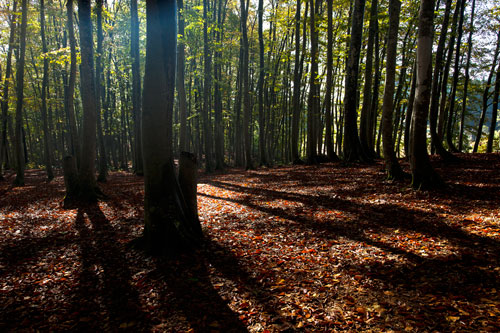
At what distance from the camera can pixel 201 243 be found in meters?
4.92

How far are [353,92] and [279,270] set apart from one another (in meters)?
10.3

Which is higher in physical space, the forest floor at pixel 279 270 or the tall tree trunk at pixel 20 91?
the tall tree trunk at pixel 20 91

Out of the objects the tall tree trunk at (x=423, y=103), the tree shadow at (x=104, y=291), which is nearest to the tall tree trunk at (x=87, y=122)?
the tree shadow at (x=104, y=291)

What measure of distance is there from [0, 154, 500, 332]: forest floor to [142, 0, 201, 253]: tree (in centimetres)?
44

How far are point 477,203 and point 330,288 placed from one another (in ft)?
16.1

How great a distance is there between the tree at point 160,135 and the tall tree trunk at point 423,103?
6358 mm

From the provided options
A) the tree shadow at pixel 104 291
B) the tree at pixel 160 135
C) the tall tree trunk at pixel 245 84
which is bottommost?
the tree shadow at pixel 104 291

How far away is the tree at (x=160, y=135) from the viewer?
439cm

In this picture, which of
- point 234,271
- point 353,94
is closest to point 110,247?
point 234,271

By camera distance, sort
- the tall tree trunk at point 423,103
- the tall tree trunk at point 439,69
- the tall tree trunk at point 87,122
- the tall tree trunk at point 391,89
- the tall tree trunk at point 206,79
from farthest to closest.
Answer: the tall tree trunk at point 206,79, the tall tree trunk at point 439,69, the tall tree trunk at point 87,122, the tall tree trunk at point 391,89, the tall tree trunk at point 423,103

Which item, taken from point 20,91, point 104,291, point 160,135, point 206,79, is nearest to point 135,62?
point 206,79

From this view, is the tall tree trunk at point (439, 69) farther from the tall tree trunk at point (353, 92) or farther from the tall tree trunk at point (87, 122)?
the tall tree trunk at point (87, 122)

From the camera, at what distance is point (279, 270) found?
397 centimetres

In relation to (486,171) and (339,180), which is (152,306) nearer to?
(339,180)
